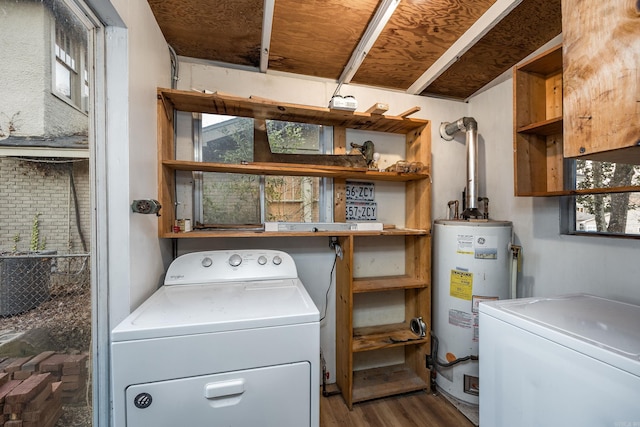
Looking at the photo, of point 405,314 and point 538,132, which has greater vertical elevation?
point 538,132

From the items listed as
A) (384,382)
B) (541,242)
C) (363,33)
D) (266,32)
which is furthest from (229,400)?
(541,242)

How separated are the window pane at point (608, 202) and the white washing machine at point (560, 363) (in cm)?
49

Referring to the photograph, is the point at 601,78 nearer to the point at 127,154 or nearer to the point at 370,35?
the point at 370,35

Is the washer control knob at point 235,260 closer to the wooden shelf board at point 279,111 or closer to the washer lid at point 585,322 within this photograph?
the wooden shelf board at point 279,111

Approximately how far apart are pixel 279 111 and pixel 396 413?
215cm

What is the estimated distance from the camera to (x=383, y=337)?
6.03 feet

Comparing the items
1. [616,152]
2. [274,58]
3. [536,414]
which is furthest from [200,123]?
[536,414]

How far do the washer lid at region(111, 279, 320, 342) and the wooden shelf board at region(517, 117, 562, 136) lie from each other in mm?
1545

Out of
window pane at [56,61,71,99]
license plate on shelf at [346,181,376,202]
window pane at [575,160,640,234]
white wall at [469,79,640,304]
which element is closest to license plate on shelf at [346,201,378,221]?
license plate on shelf at [346,181,376,202]

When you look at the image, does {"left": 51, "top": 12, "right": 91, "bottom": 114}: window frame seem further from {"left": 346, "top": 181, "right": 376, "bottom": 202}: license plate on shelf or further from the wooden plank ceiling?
{"left": 346, "top": 181, "right": 376, "bottom": 202}: license plate on shelf

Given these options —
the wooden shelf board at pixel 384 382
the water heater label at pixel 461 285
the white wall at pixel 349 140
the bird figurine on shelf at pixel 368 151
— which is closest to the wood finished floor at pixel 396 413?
the wooden shelf board at pixel 384 382

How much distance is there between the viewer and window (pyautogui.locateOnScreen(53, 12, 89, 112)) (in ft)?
2.80

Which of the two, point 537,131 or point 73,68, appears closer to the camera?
point 73,68

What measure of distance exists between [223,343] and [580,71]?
1.47m
